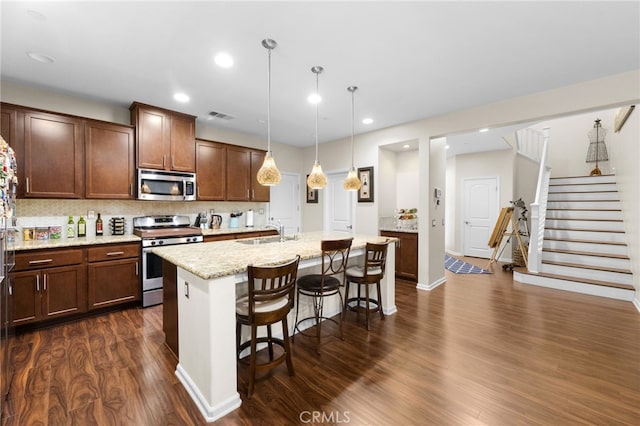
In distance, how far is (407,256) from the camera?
4.70m

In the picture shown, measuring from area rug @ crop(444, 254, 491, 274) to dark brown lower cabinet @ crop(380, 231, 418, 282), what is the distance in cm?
137

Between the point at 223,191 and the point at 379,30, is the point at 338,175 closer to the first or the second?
the point at 223,191

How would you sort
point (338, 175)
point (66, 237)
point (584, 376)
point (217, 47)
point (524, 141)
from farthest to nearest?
point (524, 141) → point (338, 175) → point (66, 237) → point (217, 47) → point (584, 376)

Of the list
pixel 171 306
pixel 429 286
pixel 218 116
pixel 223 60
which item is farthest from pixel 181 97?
pixel 429 286

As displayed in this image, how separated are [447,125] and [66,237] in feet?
18.3

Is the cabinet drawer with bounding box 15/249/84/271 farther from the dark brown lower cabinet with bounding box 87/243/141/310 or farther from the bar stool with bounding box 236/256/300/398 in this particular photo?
the bar stool with bounding box 236/256/300/398

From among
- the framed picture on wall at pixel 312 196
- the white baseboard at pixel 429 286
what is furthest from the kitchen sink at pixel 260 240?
the framed picture on wall at pixel 312 196

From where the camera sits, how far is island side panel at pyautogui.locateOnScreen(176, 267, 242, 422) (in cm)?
169

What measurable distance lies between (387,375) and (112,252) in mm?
3436

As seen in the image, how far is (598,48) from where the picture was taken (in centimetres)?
239

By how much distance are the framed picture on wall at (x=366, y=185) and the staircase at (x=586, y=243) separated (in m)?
2.96

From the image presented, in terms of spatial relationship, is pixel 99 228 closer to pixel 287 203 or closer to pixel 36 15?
pixel 36 15

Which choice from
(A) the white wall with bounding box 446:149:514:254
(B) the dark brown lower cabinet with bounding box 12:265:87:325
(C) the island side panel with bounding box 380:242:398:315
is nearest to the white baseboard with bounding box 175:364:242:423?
(C) the island side panel with bounding box 380:242:398:315

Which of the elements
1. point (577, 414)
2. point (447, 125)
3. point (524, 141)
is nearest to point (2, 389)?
point (577, 414)
